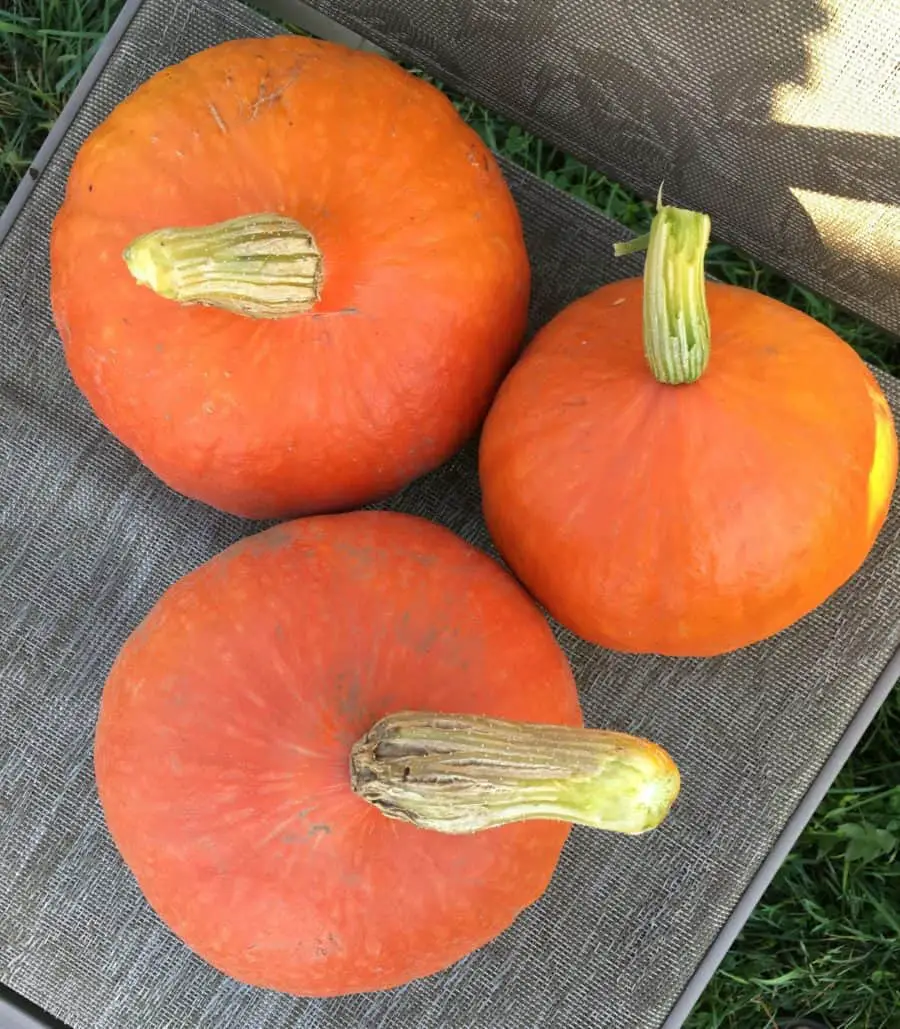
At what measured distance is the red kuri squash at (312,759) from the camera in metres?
0.68

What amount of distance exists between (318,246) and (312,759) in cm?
32

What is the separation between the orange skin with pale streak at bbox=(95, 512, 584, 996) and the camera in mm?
683

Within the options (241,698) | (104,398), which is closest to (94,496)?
(104,398)

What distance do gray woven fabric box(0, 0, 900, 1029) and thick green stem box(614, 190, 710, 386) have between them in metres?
0.32

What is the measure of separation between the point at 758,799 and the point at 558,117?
604 mm

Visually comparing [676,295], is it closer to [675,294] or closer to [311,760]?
[675,294]

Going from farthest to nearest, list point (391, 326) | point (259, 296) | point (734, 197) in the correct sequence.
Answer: point (734, 197) → point (391, 326) → point (259, 296)

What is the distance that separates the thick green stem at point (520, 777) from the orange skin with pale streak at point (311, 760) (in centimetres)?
12

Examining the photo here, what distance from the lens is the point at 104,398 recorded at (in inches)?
30.0

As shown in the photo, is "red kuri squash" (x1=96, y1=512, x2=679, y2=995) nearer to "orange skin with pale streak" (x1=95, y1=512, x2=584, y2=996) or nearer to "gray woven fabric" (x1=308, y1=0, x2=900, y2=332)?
"orange skin with pale streak" (x1=95, y1=512, x2=584, y2=996)

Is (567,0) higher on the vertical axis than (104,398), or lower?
higher

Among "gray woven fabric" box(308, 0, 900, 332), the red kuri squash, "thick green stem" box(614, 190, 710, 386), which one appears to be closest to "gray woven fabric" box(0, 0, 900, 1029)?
"gray woven fabric" box(308, 0, 900, 332)

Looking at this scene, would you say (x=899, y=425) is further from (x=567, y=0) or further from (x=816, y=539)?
(x=567, y=0)

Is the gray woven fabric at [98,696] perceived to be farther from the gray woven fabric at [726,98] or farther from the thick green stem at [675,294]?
the thick green stem at [675,294]
